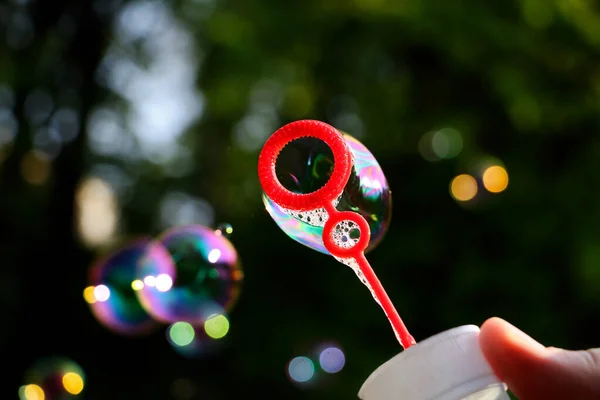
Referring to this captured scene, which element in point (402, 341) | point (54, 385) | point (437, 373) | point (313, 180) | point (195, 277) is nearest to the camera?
point (437, 373)

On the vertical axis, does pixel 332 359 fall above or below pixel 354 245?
below

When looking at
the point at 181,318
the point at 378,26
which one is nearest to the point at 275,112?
the point at 378,26

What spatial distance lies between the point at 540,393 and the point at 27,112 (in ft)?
20.3

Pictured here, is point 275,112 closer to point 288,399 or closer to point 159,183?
point 288,399

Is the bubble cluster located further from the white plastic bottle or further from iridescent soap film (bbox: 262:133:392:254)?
the white plastic bottle

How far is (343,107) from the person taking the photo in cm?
419

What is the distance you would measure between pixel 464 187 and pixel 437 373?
215 centimetres

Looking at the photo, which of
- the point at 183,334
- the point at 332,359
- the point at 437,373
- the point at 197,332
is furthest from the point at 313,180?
the point at 332,359

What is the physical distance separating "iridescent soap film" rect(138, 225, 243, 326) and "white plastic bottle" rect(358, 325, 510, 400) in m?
1.23

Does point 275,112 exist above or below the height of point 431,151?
above

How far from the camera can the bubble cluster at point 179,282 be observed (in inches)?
88.5

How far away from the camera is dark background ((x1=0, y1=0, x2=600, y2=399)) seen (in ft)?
10.4

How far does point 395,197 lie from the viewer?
3527mm

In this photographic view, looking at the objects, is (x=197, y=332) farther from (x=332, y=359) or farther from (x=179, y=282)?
(x=332, y=359)
